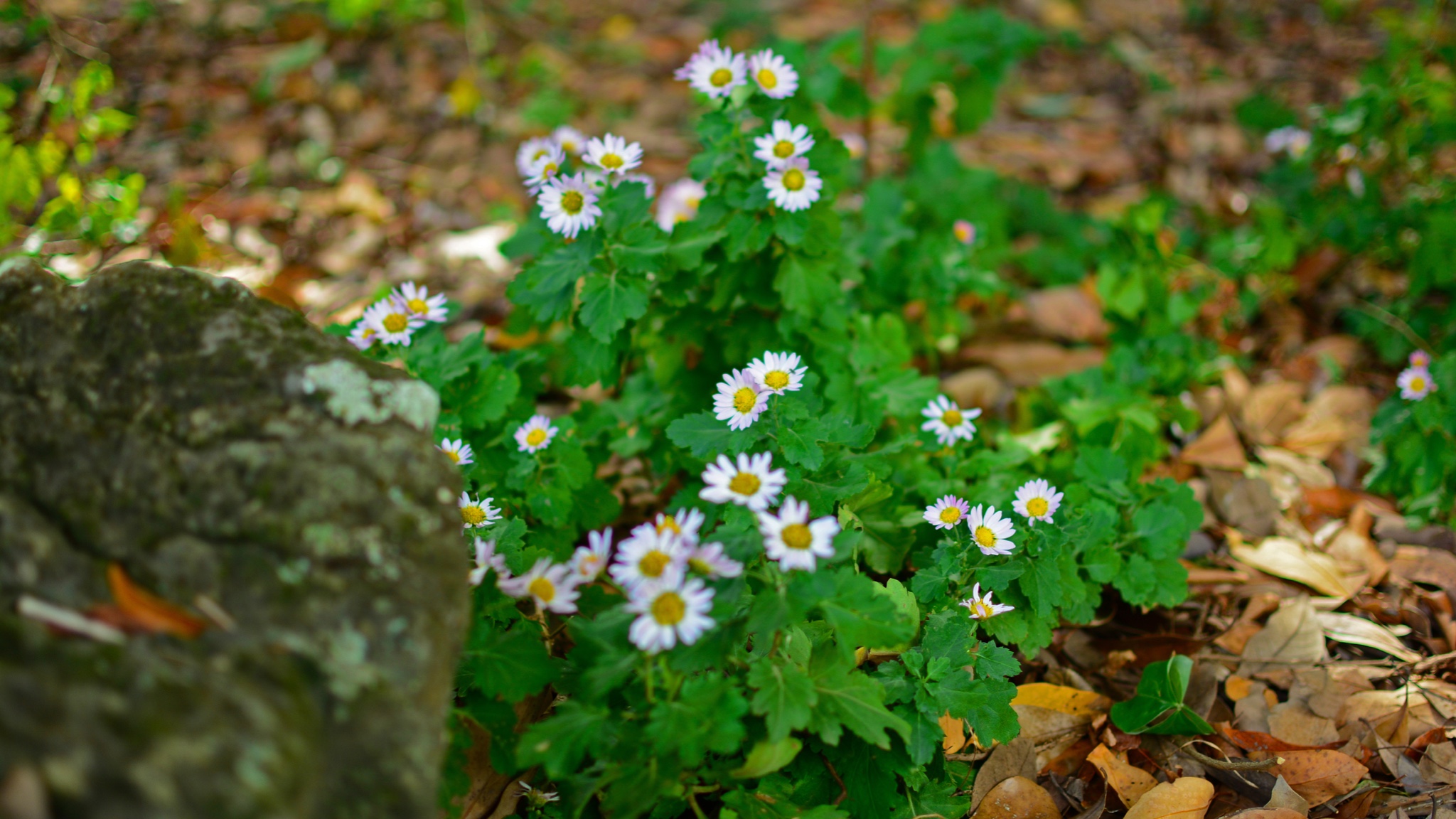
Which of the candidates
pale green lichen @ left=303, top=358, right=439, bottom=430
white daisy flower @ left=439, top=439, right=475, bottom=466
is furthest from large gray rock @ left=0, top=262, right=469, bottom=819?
white daisy flower @ left=439, top=439, right=475, bottom=466

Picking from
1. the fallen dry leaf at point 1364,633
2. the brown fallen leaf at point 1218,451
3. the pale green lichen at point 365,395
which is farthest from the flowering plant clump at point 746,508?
the fallen dry leaf at point 1364,633

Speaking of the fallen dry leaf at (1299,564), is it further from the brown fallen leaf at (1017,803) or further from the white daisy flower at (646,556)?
the white daisy flower at (646,556)

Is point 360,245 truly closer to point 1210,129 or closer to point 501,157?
point 501,157

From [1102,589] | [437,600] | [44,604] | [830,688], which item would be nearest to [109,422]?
[44,604]

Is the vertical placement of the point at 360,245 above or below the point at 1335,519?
above

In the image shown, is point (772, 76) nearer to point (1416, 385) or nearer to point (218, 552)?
point (218, 552)

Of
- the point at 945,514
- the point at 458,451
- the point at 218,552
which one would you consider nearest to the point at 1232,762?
the point at 945,514

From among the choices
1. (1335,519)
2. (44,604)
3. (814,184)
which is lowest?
(1335,519)
